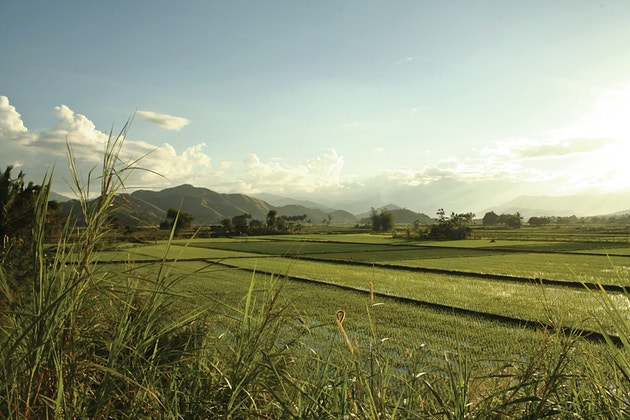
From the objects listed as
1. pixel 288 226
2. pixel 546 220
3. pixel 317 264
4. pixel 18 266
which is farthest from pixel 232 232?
pixel 546 220

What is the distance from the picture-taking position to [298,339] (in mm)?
2623

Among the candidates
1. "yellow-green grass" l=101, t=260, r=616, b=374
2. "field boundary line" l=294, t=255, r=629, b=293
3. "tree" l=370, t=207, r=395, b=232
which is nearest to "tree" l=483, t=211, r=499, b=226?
"tree" l=370, t=207, r=395, b=232

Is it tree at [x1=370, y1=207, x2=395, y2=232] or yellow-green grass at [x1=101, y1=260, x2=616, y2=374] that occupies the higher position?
tree at [x1=370, y1=207, x2=395, y2=232]

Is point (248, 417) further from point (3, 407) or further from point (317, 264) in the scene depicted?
point (317, 264)

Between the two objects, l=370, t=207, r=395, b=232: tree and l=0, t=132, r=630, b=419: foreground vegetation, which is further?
l=370, t=207, r=395, b=232: tree

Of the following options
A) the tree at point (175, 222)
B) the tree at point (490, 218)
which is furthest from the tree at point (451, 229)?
the tree at point (490, 218)

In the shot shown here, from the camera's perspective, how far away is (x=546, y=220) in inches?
5384

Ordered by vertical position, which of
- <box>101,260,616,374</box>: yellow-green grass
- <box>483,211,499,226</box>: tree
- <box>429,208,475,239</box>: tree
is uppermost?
<box>483,211,499,226</box>: tree

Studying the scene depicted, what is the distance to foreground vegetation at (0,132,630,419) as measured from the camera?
1.52 m

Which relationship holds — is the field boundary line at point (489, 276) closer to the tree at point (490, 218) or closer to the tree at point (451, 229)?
the tree at point (451, 229)

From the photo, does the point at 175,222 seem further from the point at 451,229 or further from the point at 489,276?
the point at 451,229

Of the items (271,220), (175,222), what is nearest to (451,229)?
(271,220)

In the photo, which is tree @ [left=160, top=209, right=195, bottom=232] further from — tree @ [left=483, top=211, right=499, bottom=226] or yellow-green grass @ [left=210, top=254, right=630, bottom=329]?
tree @ [left=483, top=211, right=499, bottom=226]

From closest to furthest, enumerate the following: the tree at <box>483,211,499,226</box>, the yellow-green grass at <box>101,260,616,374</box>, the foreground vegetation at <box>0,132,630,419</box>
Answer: the foreground vegetation at <box>0,132,630,419</box>
the yellow-green grass at <box>101,260,616,374</box>
the tree at <box>483,211,499,226</box>
